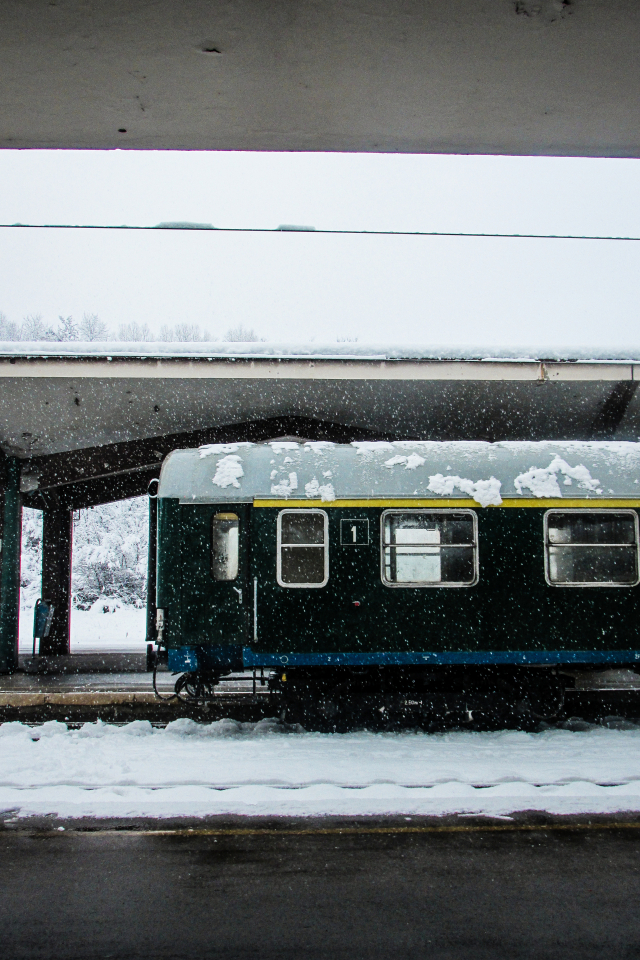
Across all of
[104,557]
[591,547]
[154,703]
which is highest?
[591,547]

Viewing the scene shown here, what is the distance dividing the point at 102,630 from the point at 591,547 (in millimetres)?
23717

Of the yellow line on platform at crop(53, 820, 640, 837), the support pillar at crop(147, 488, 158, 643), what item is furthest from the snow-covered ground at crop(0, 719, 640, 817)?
the support pillar at crop(147, 488, 158, 643)

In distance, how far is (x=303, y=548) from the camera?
866cm

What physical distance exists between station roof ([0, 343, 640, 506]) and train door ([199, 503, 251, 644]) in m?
3.73

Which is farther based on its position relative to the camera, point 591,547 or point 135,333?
point 135,333

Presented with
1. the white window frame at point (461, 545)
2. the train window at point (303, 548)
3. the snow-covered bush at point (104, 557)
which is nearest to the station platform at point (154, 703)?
the train window at point (303, 548)

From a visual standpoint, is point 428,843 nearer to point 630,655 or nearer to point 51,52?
point 630,655

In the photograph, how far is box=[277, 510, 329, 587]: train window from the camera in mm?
8594

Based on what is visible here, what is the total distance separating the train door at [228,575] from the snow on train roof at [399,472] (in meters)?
0.25

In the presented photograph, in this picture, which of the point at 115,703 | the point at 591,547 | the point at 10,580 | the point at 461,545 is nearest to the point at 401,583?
the point at 461,545

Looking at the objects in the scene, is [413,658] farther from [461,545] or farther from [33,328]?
[33,328]

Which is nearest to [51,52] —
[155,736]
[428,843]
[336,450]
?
[428,843]

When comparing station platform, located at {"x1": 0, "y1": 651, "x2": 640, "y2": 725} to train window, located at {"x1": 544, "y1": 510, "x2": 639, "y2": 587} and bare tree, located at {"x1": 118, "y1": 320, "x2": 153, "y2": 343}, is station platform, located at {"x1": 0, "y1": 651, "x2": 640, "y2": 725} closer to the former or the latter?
train window, located at {"x1": 544, "y1": 510, "x2": 639, "y2": 587}

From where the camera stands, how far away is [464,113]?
12.3 feet
